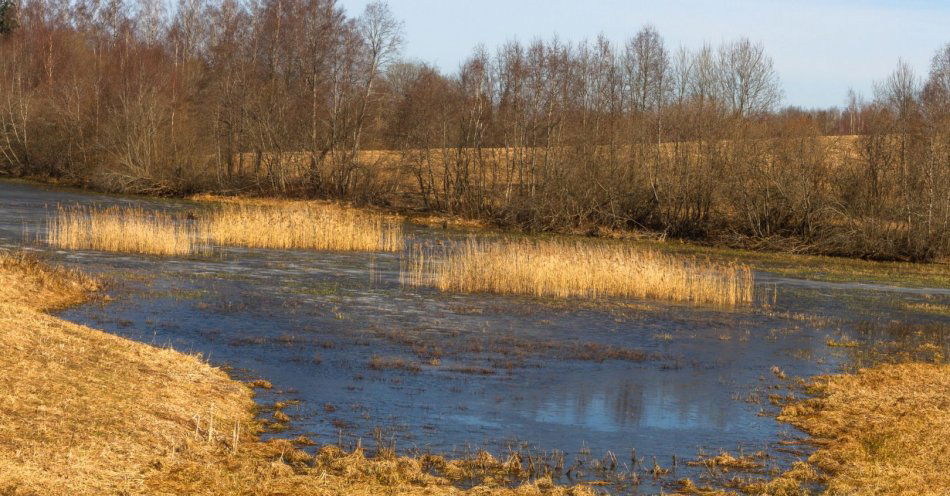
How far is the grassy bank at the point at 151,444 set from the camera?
8055 mm

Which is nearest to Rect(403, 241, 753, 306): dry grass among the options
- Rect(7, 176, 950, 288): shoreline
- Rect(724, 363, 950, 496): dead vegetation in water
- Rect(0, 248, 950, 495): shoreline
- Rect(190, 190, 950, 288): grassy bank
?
Rect(724, 363, 950, 496): dead vegetation in water

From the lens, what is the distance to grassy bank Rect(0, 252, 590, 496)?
8055mm

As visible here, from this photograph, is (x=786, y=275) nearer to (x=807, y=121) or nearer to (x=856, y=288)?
(x=856, y=288)

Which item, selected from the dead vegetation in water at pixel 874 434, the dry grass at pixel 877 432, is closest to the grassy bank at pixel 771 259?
the dry grass at pixel 877 432

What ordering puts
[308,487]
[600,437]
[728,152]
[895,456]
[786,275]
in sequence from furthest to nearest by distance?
[728,152] → [786,275] → [600,437] → [895,456] → [308,487]

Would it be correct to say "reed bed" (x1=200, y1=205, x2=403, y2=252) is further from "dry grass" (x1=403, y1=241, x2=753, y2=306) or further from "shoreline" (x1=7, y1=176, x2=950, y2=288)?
"shoreline" (x1=7, y1=176, x2=950, y2=288)

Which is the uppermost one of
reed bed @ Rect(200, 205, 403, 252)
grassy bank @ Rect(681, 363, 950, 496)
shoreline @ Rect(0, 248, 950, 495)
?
reed bed @ Rect(200, 205, 403, 252)

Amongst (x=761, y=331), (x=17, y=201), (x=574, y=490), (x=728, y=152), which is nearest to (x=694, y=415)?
(x=574, y=490)

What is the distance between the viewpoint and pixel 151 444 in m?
9.05

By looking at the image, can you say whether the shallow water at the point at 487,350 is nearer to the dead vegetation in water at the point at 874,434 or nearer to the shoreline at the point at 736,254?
the dead vegetation in water at the point at 874,434

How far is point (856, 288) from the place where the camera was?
90.5ft

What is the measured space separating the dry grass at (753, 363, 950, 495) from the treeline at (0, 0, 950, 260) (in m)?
25.2

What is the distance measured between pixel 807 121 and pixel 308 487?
40.8 m

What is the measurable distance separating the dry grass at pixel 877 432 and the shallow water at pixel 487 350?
489 mm
